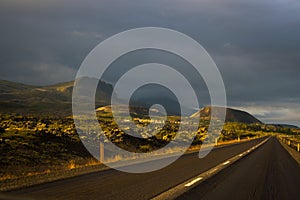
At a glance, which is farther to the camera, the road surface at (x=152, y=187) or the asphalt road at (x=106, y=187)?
the road surface at (x=152, y=187)

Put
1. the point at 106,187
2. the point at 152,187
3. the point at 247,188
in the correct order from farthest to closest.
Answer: the point at 247,188 < the point at 152,187 < the point at 106,187

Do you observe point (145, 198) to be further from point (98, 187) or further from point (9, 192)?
point (9, 192)

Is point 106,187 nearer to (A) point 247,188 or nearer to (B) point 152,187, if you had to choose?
(B) point 152,187

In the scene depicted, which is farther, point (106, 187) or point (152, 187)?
point (152, 187)

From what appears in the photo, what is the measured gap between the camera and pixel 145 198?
29.6 feet

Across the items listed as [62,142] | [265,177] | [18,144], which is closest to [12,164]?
[18,144]

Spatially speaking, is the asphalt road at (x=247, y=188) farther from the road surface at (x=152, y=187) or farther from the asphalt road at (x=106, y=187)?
the asphalt road at (x=106, y=187)

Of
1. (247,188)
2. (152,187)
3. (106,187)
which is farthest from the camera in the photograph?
(247,188)

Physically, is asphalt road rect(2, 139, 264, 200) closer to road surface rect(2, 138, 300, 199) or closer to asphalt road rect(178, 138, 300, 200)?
road surface rect(2, 138, 300, 199)

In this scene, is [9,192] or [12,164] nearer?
[9,192]

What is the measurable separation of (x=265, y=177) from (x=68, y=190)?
325 inches

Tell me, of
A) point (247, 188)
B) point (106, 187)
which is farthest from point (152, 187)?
point (247, 188)

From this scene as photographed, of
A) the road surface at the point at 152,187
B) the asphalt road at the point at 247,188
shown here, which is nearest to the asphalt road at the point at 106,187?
the road surface at the point at 152,187

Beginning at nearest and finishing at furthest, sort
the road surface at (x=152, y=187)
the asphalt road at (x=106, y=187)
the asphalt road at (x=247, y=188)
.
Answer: the asphalt road at (x=106, y=187) → the road surface at (x=152, y=187) → the asphalt road at (x=247, y=188)
